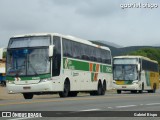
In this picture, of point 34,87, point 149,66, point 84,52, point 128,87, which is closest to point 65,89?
point 34,87

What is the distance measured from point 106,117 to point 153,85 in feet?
132

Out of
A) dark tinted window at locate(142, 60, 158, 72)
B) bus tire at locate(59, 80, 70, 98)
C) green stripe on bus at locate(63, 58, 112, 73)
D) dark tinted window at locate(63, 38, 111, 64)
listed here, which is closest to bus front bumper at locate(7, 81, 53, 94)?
bus tire at locate(59, 80, 70, 98)

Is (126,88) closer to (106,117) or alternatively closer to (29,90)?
(29,90)

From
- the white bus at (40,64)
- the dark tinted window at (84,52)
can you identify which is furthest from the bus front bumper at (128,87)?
the white bus at (40,64)

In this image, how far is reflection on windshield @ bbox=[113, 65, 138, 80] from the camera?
157ft

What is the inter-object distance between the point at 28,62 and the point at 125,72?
20483 mm

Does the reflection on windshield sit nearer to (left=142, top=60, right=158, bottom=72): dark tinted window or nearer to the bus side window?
(left=142, top=60, right=158, bottom=72): dark tinted window

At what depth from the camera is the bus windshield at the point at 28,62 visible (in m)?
28.6

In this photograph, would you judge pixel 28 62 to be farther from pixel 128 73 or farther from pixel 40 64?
pixel 128 73

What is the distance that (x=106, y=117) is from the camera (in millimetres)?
15477

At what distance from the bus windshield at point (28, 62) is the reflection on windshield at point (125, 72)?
1986cm

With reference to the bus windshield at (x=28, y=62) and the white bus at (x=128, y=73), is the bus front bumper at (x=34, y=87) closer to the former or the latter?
the bus windshield at (x=28, y=62)

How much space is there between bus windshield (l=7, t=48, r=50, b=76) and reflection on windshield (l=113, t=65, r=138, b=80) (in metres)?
19.9

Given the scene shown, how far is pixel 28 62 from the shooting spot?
28.6m
